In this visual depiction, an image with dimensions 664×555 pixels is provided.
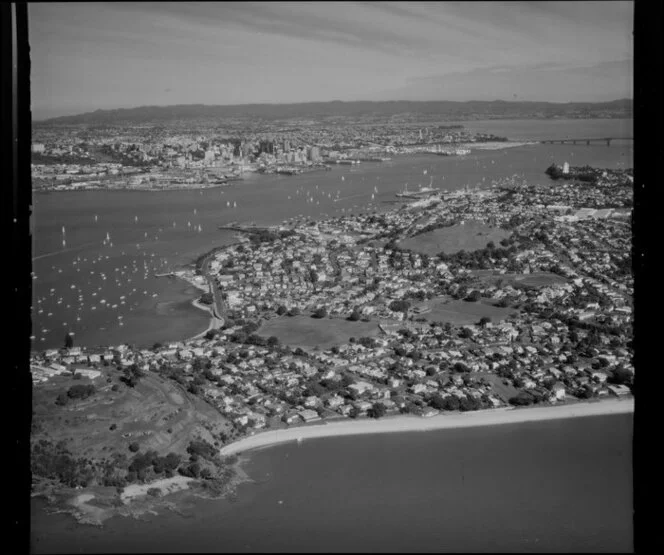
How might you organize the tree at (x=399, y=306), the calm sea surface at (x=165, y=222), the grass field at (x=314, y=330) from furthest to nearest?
the tree at (x=399, y=306) → the calm sea surface at (x=165, y=222) → the grass field at (x=314, y=330)

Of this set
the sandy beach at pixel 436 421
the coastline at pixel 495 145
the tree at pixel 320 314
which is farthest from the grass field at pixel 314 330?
the coastline at pixel 495 145

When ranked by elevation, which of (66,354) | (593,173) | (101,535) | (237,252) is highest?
(593,173)

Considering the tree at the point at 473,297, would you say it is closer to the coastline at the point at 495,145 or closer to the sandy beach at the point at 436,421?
the sandy beach at the point at 436,421

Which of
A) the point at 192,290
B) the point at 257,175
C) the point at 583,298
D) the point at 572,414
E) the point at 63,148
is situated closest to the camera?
the point at 572,414

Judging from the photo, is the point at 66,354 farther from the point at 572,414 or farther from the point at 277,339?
the point at 572,414

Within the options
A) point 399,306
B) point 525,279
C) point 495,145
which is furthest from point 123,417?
point 495,145

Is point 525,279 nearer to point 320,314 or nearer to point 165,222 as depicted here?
point 320,314

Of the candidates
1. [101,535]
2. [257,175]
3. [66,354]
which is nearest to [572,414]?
[101,535]

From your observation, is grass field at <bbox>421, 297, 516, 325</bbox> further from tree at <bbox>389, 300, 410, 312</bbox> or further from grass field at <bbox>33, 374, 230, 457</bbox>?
grass field at <bbox>33, 374, 230, 457</bbox>
